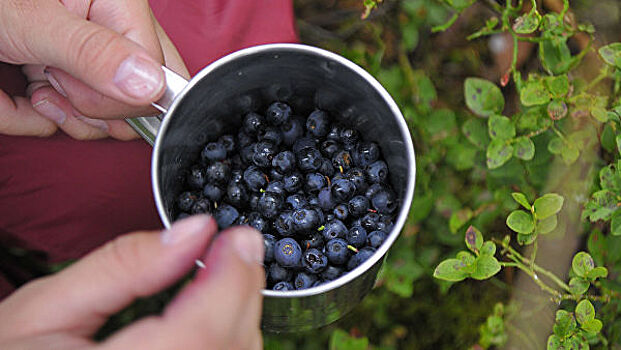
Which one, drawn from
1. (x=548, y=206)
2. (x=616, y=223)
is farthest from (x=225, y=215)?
(x=616, y=223)

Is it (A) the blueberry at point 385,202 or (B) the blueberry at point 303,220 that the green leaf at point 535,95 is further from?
(B) the blueberry at point 303,220

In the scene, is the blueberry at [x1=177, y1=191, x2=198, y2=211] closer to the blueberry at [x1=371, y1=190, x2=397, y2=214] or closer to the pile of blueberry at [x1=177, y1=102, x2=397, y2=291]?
the pile of blueberry at [x1=177, y1=102, x2=397, y2=291]

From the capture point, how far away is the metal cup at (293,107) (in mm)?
623

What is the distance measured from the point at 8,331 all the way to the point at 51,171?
1.82 ft

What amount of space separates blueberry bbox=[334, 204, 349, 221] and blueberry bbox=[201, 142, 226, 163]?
0.66 feet

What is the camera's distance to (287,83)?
773 millimetres

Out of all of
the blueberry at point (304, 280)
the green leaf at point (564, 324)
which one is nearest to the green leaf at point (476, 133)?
the green leaf at point (564, 324)

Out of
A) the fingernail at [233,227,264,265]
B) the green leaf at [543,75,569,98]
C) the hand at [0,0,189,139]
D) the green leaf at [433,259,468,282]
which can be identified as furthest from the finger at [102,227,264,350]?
the green leaf at [543,75,569,98]

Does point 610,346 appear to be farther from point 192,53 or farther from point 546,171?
point 192,53

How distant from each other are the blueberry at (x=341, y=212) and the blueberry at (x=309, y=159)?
71mm

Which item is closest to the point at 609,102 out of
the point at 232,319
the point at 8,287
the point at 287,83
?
the point at 287,83

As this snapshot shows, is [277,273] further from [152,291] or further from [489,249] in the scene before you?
[489,249]

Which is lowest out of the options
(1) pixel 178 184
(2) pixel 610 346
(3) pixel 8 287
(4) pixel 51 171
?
(2) pixel 610 346

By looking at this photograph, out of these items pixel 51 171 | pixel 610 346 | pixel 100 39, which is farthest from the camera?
pixel 51 171
